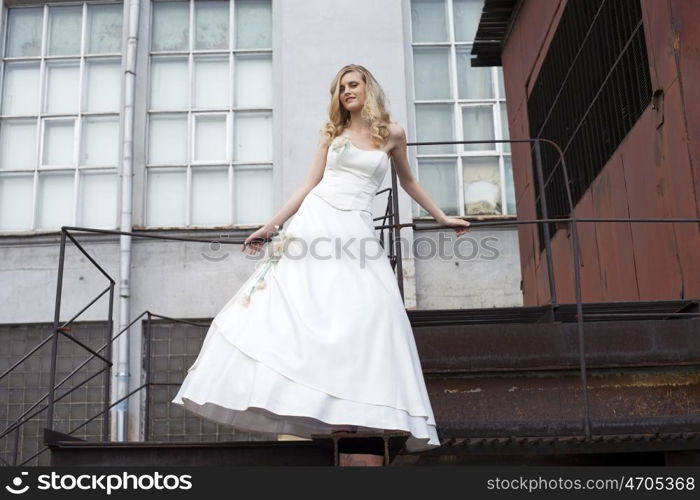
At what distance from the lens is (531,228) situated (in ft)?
33.8

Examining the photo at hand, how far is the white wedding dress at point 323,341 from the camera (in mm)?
3988

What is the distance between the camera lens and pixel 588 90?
27.6ft

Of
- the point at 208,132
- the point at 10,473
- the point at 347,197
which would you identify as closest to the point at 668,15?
the point at 347,197

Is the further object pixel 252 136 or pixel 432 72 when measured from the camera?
pixel 432 72

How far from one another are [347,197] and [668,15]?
3.17 metres

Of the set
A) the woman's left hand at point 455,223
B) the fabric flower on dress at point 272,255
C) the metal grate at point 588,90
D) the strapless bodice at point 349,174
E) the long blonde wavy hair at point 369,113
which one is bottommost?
the fabric flower on dress at point 272,255

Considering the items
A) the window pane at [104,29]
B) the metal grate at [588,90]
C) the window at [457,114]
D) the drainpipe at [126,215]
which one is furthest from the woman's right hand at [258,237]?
the window pane at [104,29]

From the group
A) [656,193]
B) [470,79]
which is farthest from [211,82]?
[656,193]

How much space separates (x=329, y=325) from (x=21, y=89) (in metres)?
13.5

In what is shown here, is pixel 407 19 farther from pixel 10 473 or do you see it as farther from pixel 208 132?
pixel 10 473

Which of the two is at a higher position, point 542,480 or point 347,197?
point 347,197

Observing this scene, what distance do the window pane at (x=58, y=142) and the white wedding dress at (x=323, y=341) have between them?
12.1m

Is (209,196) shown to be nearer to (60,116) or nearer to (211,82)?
(211,82)

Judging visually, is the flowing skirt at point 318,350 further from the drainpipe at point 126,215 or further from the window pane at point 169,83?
the window pane at point 169,83
